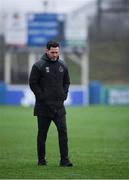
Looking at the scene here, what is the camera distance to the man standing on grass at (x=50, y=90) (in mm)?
15062

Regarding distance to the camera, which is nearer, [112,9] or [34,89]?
[34,89]

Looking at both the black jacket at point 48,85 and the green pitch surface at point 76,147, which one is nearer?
the green pitch surface at point 76,147

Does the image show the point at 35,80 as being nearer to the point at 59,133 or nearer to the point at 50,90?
the point at 50,90

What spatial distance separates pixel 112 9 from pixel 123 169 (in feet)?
151

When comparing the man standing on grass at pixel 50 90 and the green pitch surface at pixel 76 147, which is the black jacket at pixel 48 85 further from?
the green pitch surface at pixel 76 147

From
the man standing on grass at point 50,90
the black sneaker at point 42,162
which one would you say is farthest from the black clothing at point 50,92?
the black sneaker at point 42,162

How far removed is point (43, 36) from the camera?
45812 mm

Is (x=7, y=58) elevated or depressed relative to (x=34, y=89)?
depressed

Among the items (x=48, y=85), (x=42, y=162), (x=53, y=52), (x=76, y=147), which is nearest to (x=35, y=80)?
(x=48, y=85)

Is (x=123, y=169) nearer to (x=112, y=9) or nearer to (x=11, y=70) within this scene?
(x=11, y=70)

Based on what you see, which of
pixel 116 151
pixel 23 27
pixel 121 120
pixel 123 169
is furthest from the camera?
pixel 23 27

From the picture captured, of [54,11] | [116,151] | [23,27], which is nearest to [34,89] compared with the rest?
[116,151]

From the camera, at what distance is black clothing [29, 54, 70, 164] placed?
49.4 feet

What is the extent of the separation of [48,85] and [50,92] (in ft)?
0.41
